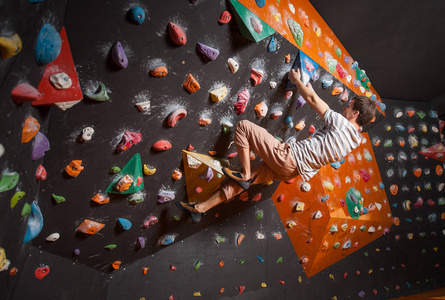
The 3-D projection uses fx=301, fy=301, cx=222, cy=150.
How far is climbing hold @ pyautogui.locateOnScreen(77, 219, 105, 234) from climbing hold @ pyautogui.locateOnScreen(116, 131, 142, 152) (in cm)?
55

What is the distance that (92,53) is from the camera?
131 centimetres

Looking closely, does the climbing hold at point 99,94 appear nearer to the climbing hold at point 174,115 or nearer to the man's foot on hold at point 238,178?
the climbing hold at point 174,115

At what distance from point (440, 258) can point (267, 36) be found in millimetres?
4523

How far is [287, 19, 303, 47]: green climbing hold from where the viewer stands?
Result: 199 centimetres

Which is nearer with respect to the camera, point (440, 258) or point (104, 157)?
point (104, 157)

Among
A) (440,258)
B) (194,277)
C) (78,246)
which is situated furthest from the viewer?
(440,258)

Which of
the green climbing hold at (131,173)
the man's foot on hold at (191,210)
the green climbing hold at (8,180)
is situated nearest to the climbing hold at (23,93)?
the green climbing hold at (8,180)

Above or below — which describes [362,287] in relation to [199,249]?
below

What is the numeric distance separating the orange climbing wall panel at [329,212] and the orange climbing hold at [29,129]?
2.25 m

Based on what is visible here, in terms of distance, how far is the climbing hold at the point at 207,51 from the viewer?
157 centimetres

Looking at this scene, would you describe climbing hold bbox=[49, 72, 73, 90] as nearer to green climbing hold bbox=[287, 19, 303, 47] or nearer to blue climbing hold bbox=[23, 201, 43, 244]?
blue climbing hold bbox=[23, 201, 43, 244]

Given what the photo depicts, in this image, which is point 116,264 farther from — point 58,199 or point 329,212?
point 329,212

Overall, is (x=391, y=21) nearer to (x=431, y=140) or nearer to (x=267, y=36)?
(x=267, y=36)

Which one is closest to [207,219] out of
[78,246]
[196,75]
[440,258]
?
[78,246]
